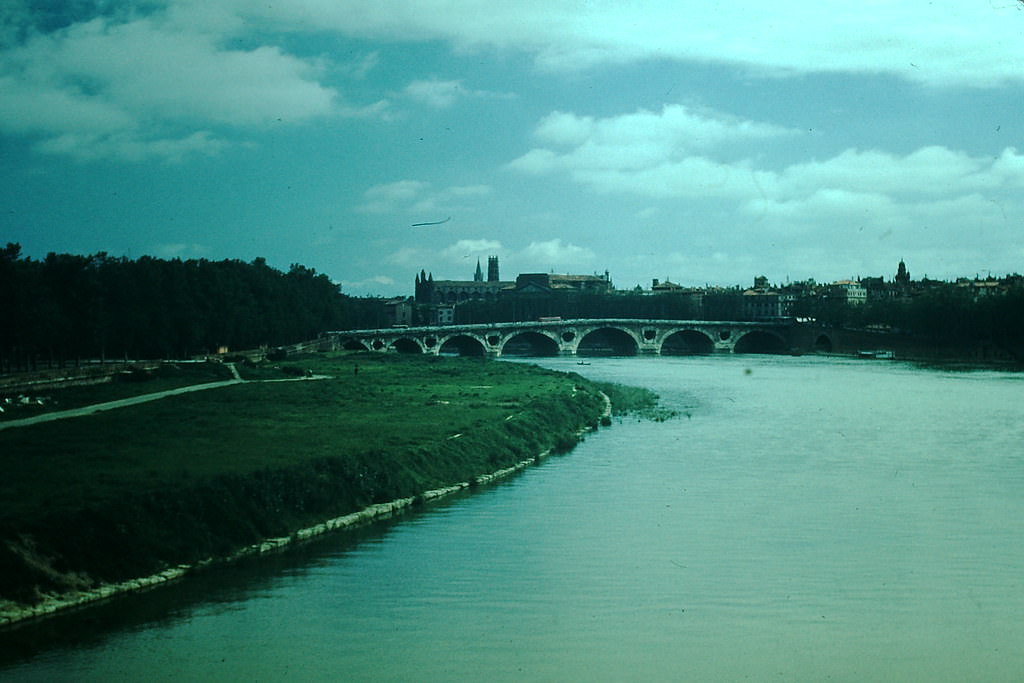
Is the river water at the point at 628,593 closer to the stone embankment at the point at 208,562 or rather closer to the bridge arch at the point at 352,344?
the stone embankment at the point at 208,562

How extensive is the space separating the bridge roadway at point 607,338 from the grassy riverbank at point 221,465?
5907 centimetres

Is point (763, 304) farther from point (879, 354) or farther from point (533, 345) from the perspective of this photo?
point (879, 354)

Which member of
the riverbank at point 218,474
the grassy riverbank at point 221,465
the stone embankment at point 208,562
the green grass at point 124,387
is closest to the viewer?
the stone embankment at point 208,562

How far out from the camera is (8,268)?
49.2m

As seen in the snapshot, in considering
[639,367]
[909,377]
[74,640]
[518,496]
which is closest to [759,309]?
[639,367]

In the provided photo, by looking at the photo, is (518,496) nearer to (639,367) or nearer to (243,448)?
(243,448)

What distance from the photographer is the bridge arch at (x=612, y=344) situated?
4976 inches

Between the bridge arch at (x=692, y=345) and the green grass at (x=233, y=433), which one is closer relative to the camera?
the green grass at (x=233, y=433)

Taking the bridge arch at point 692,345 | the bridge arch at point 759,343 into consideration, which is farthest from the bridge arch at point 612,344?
the bridge arch at point 759,343

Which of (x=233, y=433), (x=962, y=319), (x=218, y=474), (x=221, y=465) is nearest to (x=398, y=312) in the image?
(x=962, y=319)

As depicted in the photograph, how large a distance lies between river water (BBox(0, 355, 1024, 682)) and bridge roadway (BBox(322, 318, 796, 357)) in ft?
241

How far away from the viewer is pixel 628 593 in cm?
1992

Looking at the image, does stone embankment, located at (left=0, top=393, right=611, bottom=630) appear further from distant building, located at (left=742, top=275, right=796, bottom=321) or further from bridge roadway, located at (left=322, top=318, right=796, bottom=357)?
distant building, located at (left=742, top=275, right=796, bottom=321)

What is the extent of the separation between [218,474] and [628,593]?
8652 millimetres
